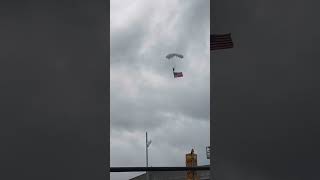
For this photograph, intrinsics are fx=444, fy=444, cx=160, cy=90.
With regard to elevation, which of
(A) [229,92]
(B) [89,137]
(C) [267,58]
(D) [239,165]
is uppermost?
(C) [267,58]

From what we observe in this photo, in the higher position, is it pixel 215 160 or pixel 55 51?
pixel 55 51

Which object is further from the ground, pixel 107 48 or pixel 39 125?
pixel 107 48

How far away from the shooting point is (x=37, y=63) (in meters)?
2.55

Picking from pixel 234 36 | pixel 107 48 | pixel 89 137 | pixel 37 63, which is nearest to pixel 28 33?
pixel 37 63

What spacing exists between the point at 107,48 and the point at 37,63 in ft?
1.46

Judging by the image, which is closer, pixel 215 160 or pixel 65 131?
pixel 65 131

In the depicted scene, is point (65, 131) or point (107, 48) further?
point (107, 48)

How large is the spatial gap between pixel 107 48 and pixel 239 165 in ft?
3.58

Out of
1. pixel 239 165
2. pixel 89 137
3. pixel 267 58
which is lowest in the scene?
pixel 239 165

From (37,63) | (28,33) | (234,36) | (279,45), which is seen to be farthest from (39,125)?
(279,45)

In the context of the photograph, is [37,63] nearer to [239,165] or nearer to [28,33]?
[28,33]

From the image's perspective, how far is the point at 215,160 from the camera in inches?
111

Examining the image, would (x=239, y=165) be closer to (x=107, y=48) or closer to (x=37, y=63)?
(x=107, y=48)

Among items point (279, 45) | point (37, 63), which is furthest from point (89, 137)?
point (279, 45)
